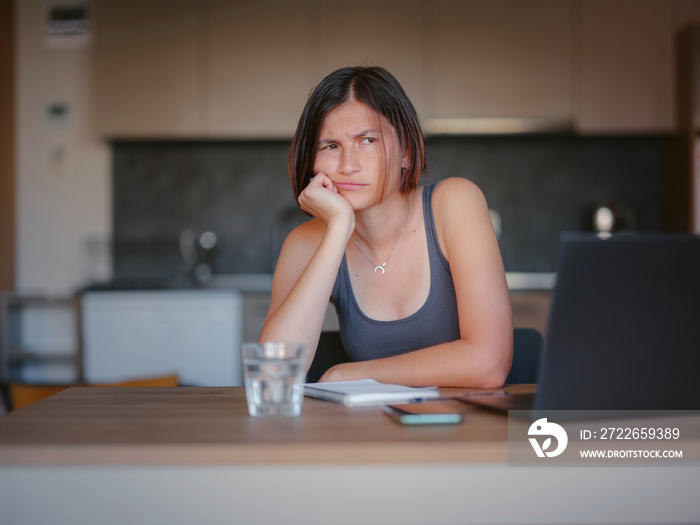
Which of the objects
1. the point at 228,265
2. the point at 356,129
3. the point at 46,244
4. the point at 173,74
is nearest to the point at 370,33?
the point at 173,74

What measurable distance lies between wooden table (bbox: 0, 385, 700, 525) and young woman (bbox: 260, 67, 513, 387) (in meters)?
0.53

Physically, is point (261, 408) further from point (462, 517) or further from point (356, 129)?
point (356, 129)

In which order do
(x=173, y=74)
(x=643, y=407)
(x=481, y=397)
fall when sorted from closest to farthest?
1. (x=643, y=407)
2. (x=481, y=397)
3. (x=173, y=74)

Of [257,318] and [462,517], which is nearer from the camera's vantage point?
[462,517]

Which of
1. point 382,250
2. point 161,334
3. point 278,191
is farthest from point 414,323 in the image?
point 278,191

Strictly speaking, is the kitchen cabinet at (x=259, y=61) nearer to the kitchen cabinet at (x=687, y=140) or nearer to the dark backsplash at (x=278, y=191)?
the dark backsplash at (x=278, y=191)

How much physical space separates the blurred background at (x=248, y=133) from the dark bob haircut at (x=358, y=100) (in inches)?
84.7

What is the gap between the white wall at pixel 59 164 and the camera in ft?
14.0

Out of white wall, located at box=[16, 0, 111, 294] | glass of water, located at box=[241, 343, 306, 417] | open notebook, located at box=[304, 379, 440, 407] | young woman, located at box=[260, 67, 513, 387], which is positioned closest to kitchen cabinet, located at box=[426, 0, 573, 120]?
white wall, located at box=[16, 0, 111, 294]

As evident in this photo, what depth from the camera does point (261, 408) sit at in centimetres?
86

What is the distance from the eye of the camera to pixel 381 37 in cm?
387

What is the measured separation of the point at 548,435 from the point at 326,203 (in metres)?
0.80

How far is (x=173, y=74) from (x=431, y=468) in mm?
3617

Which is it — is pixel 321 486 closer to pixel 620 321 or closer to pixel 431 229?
pixel 620 321
